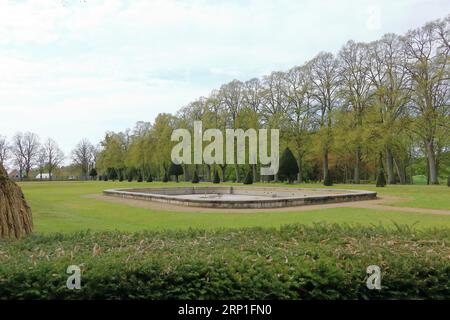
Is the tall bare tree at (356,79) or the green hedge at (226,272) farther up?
the tall bare tree at (356,79)

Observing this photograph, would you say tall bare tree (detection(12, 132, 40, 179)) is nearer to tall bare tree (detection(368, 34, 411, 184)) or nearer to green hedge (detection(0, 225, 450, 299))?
tall bare tree (detection(368, 34, 411, 184))

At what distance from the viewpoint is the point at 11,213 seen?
5863mm

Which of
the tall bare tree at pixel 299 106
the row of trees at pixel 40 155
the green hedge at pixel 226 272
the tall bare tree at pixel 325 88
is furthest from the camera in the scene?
the row of trees at pixel 40 155

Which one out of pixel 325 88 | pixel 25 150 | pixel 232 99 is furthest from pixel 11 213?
pixel 25 150

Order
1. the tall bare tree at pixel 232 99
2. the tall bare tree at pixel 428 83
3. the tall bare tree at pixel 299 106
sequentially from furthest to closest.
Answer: the tall bare tree at pixel 232 99, the tall bare tree at pixel 299 106, the tall bare tree at pixel 428 83

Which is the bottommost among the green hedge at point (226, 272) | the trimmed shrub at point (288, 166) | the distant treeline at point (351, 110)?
the green hedge at point (226, 272)

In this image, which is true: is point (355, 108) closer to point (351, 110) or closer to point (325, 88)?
point (351, 110)

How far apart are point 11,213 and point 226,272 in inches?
177

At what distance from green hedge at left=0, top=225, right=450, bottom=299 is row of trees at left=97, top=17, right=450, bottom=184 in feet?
105

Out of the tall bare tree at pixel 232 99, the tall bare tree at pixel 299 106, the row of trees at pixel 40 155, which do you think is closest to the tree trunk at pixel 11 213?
the tall bare tree at pixel 299 106

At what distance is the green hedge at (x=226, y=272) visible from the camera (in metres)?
3.02

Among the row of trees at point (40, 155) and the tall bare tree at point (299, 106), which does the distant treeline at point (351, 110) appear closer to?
the tall bare tree at point (299, 106)

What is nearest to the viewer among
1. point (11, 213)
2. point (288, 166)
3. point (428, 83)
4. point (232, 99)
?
point (11, 213)

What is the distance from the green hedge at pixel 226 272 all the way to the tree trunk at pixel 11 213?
183cm
